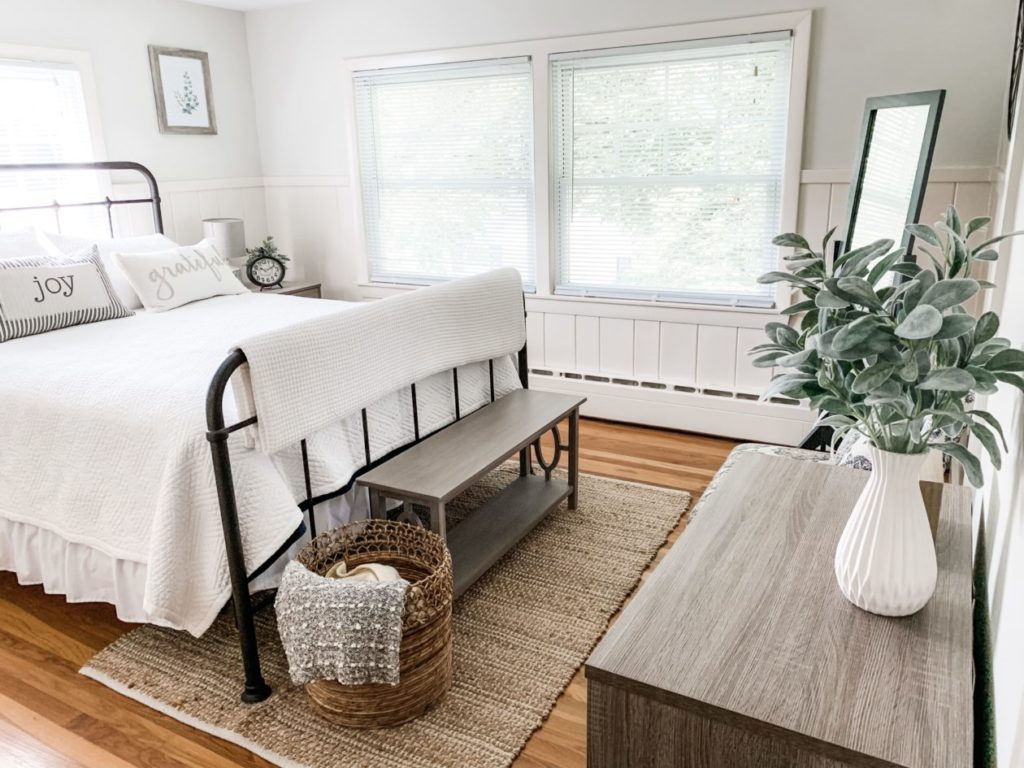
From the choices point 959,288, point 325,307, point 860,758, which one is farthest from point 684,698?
point 325,307

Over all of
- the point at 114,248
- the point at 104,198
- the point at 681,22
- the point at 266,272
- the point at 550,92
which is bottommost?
the point at 266,272

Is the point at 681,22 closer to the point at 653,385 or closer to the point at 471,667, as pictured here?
the point at 653,385

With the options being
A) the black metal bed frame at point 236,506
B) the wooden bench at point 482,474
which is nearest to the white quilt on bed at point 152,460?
the black metal bed frame at point 236,506

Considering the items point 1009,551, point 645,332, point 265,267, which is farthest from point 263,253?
point 1009,551

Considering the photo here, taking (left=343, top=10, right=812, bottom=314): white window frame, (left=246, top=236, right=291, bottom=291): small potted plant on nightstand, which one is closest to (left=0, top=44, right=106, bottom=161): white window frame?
(left=246, top=236, right=291, bottom=291): small potted plant on nightstand

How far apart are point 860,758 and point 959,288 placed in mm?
553

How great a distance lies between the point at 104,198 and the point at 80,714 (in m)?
2.84

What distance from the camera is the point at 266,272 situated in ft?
14.2

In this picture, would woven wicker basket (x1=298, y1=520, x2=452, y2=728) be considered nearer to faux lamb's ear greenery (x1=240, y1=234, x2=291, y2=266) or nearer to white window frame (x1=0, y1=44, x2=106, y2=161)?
faux lamb's ear greenery (x1=240, y1=234, x2=291, y2=266)

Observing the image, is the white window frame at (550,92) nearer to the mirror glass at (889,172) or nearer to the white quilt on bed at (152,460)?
the mirror glass at (889,172)

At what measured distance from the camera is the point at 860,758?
0.86 metres

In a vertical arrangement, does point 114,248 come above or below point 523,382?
above

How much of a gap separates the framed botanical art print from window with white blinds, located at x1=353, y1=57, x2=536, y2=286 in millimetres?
906

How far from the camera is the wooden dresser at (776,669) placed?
893mm
